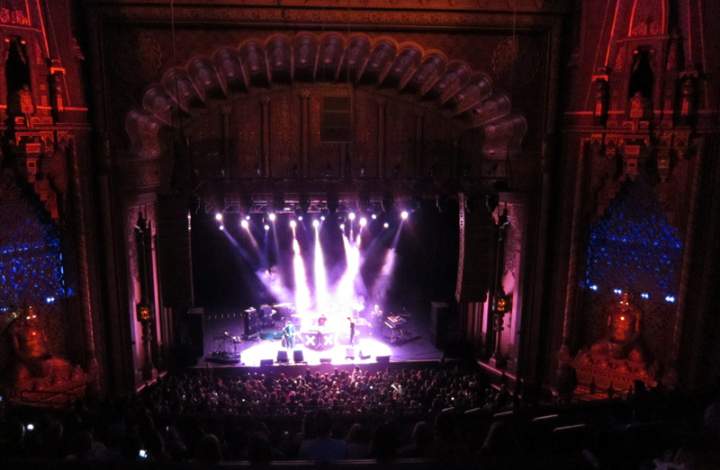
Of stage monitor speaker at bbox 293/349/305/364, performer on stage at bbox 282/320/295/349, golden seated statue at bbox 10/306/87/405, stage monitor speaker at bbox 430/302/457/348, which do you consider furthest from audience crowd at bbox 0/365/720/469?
stage monitor speaker at bbox 430/302/457/348

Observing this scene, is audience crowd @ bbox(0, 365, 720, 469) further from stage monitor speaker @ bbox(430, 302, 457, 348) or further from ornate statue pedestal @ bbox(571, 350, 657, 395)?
stage monitor speaker @ bbox(430, 302, 457, 348)

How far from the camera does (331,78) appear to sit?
13.8 m

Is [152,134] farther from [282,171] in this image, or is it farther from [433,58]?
[433,58]

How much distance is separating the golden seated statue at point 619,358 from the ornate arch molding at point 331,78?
3.93m

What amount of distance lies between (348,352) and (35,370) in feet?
22.8

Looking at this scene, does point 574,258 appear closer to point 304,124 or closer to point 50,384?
point 304,124

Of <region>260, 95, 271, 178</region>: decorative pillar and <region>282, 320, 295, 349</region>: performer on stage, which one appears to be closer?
<region>260, 95, 271, 178</region>: decorative pillar

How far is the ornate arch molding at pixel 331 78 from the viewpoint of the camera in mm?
11602

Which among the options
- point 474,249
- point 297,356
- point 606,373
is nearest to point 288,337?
point 297,356

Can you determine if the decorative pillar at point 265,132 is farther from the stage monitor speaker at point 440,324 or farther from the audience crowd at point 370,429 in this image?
the stage monitor speaker at point 440,324

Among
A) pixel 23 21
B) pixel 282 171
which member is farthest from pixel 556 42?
pixel 23 21

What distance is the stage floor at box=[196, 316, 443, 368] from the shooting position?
47.1ft

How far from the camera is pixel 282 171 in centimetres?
1408

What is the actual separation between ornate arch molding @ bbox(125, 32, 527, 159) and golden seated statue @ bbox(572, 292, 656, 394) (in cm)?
393
